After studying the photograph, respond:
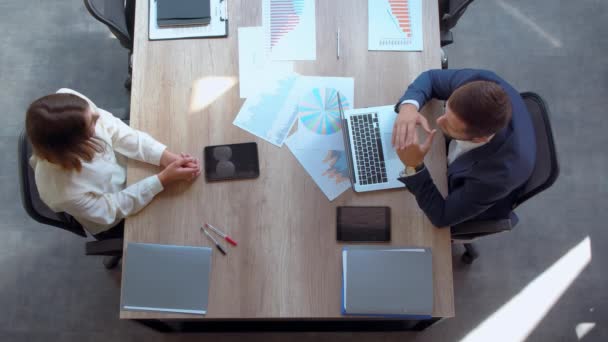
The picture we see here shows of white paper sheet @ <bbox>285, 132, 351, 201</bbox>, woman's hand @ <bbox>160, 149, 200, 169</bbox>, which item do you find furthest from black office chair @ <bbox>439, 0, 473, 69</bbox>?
woman's hand @ <bbox>160, 149, 200, 169</bbox>

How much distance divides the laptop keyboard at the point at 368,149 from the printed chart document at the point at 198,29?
22.3 inches

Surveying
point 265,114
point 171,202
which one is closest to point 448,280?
point 265,114

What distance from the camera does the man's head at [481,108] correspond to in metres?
1.18

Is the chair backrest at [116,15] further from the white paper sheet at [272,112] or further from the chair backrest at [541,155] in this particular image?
the chair backrest at [541,155]

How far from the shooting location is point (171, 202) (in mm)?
1442

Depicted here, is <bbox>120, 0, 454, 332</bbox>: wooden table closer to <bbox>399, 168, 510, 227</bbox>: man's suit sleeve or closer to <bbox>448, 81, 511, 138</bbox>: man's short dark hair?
<bbox>399, 168, 510, 227</bbox>: man's suit sleeve

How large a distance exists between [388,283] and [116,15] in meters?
1.38

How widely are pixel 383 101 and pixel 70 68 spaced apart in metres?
1.78

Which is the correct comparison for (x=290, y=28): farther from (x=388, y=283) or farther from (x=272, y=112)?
(x=388, y=283)

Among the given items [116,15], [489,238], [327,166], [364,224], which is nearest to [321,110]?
[327,166]

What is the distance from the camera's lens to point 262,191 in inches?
56.9

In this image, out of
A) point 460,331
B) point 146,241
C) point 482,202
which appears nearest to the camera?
point 482,202

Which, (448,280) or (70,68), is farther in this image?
(70,68)

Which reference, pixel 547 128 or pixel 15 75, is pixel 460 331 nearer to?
pixel 547 128
